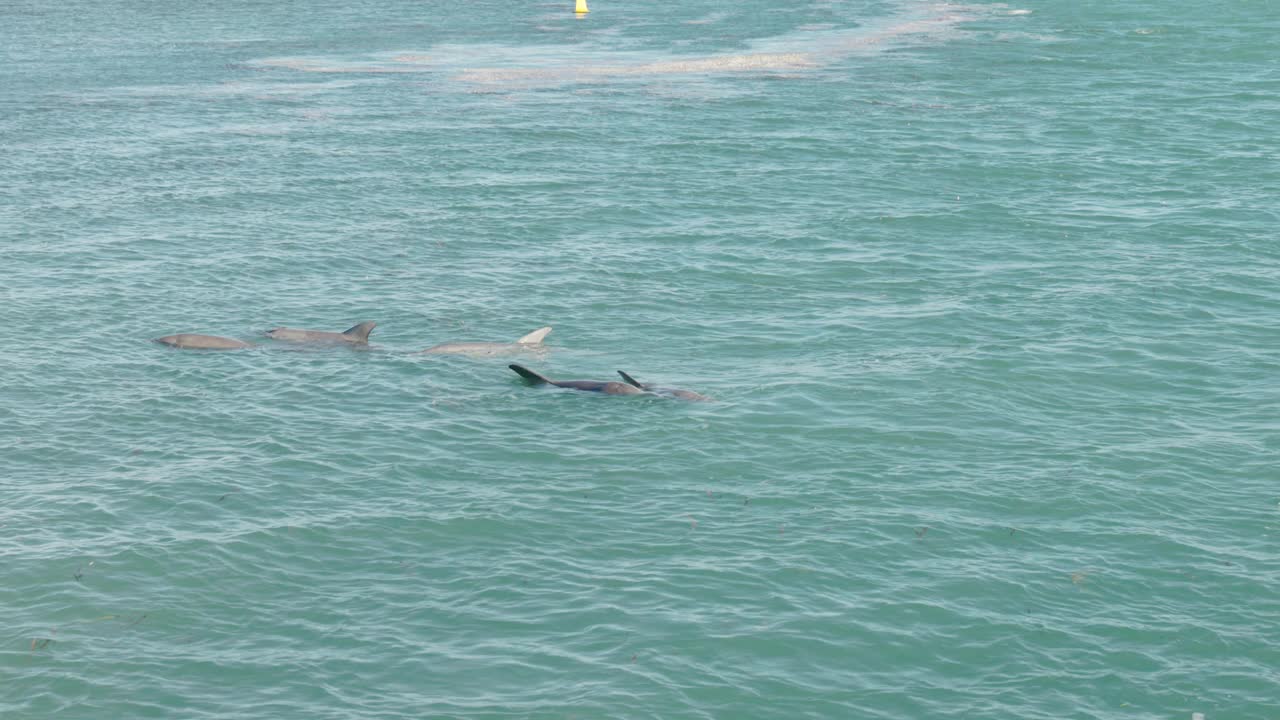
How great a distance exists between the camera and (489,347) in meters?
28.9

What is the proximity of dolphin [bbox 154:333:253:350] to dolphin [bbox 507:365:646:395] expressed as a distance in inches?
250

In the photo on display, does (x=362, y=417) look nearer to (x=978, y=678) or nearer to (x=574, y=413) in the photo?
(x=574, y=413)

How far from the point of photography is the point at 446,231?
1531 inches

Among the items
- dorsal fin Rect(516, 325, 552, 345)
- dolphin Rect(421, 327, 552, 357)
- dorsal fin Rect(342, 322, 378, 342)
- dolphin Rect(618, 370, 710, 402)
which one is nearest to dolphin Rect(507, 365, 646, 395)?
dolphin Rect(618, 370, 710, 402)

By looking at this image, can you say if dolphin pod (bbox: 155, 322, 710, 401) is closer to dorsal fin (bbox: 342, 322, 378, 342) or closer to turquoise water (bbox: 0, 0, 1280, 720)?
dorsal fin (bbox: 342, 322, 378, 342)

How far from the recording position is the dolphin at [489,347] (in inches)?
1133

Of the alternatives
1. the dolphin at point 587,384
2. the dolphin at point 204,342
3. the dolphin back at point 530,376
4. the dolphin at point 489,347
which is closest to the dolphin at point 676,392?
the dolphin at point 587,384

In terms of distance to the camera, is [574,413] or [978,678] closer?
[978,678]

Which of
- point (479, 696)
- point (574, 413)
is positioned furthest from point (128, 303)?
point (479, 696)

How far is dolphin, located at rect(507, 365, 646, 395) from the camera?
85.8 ft

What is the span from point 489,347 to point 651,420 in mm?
5145

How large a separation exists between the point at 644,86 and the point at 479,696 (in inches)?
2025

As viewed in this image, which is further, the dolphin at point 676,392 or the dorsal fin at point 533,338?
the dorsal fin at point 533,338

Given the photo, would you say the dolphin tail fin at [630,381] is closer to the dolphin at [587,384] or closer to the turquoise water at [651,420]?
A: the dolphin at [587,384]
